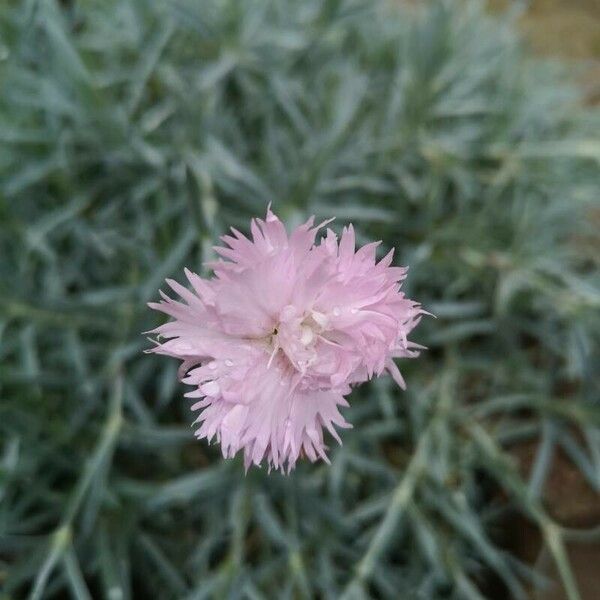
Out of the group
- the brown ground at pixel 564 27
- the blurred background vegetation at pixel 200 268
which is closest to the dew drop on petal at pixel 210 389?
the blurred background vegetation at pixel 200 268

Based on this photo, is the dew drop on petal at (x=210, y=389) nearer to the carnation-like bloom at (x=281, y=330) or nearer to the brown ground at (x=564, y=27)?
the carnation-like bloom at (x=281, y=330)

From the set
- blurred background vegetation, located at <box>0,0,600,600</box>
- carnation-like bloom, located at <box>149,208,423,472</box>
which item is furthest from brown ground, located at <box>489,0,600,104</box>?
carnation-like bloom, located at <box>149,208,423,472</box>

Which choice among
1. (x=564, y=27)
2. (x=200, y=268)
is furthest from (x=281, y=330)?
(x=564, y=27)

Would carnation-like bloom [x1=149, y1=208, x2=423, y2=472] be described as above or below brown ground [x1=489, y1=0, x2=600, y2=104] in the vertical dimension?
below

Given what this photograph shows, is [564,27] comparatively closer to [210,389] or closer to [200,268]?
[200,268]

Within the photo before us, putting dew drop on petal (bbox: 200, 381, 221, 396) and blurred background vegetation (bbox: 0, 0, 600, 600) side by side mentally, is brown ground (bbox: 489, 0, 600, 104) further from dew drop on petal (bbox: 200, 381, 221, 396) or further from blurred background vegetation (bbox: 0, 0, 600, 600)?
dew drop on petal (bbox: 200, 381, 221, 396)

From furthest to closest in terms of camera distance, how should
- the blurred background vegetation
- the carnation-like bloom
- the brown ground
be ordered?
the brown ground, the blurred background vegetation, the carnation-like bloom
